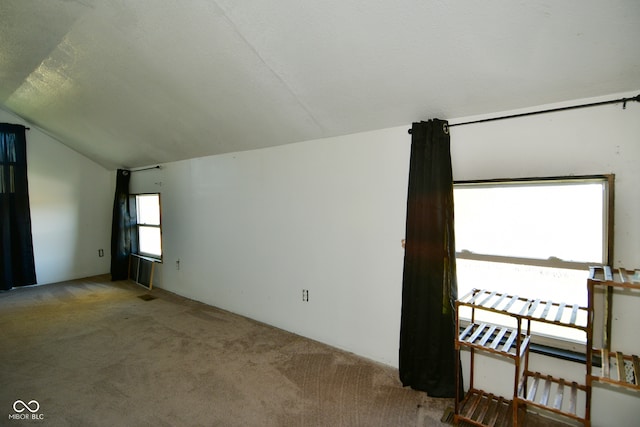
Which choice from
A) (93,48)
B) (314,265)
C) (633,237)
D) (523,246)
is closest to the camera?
(633,237)

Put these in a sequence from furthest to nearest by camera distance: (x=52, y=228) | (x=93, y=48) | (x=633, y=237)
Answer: (x=52, y=228) → (x=93, y=48) → (x=633, y=237)

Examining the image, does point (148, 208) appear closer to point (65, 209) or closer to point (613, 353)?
point (65, 209)

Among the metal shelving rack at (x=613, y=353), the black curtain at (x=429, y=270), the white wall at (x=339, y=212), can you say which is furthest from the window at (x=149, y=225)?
the metal shelving rack at (x=613, y=353)

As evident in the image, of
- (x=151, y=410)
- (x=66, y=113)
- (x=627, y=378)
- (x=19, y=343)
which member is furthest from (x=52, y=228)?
(x=627, y=378)

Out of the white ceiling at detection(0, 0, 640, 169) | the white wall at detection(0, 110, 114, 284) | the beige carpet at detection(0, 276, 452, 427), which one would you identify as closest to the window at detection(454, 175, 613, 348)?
the white ceiling at detection(0, 0, 640, 169)

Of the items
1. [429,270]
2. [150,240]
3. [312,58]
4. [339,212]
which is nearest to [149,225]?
[150,240]

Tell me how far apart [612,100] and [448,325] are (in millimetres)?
1572

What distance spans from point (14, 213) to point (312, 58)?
5.55 m

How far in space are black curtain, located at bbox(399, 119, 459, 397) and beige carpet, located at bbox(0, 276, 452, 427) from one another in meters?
0.21

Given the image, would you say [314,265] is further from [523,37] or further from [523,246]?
[523,37]

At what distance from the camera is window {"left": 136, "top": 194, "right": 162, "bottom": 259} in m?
4.88

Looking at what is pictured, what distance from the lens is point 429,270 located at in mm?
2023

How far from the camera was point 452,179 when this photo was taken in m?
2.01

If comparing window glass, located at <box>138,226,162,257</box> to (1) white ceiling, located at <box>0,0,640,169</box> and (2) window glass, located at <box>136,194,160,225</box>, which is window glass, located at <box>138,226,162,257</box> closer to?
(2) window glass, located at <box>136,194,160,225</box>
